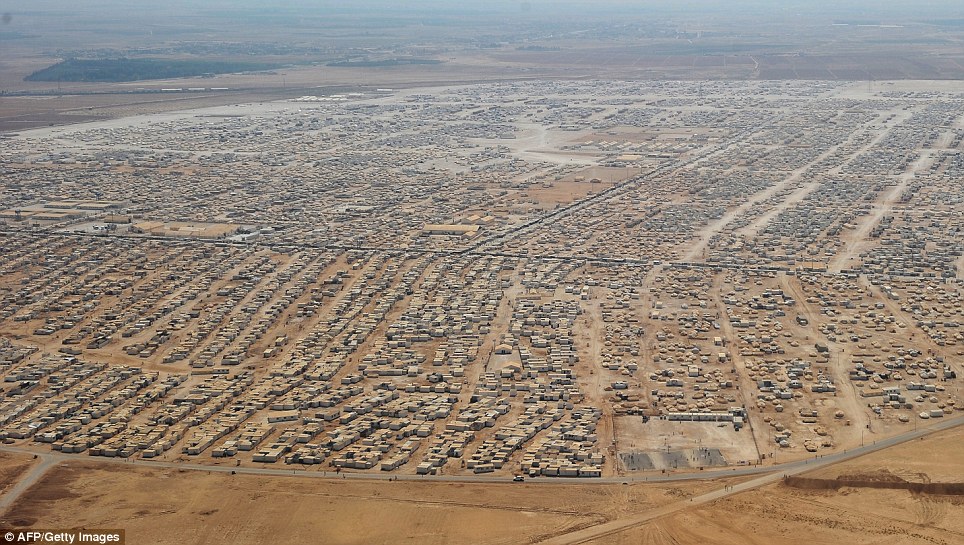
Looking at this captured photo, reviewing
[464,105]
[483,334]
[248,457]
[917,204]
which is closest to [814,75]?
[464,105]

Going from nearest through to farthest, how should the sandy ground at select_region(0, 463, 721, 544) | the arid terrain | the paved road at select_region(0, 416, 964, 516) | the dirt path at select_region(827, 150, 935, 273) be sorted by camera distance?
the sandy ground at select_region(0, 463, 721, 544) < the arid terrain < the paved road at select_region(0, 416, 964, 516) < the dirt path at select_region(827, 150, 935, 273)

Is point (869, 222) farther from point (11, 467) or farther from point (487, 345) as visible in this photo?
point (11, 467)

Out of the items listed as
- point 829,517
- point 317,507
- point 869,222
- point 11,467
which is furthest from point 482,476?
point 869,222

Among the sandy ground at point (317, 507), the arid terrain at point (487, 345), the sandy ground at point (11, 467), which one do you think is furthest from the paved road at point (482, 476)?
the sandy ground at point (317, 507)

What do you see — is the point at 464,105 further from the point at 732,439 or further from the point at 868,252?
the point at 732,439

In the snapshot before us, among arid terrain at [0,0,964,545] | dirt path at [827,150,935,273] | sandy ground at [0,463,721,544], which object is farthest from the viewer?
dirt path at [827,150,935,273]

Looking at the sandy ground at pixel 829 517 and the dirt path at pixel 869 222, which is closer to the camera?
the sandy ground at pixel 829 517

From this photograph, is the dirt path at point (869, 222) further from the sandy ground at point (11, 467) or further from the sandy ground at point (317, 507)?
the sandy ground at point (11, 467)

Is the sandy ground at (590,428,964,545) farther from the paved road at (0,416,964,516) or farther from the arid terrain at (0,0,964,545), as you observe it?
the paved road at (0,416,964,516)

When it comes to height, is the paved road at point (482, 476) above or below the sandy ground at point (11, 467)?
above

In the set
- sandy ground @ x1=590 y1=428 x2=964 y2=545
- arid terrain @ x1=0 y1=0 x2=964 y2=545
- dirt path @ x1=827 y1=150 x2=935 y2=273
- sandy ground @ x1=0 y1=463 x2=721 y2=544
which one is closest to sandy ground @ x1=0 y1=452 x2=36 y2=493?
arid terrain @ x1=0 y1=0 x2=964 y2=545

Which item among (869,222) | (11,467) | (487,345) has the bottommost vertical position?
(11,467)
